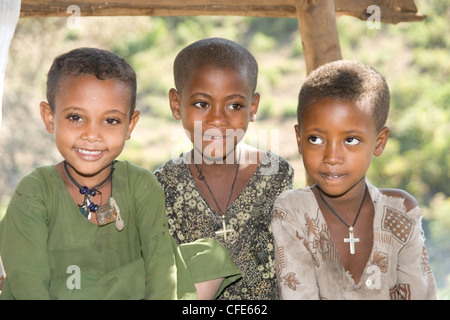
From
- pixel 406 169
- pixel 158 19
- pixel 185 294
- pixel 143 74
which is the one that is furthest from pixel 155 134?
pixel 185 294

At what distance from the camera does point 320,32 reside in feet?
11.9

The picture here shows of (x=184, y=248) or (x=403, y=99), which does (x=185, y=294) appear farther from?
(x=403, y=99)

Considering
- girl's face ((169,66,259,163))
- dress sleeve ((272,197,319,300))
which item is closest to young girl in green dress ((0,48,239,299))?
dress sleeve ((272,197,319,300))

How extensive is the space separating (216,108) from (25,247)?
1038 mm

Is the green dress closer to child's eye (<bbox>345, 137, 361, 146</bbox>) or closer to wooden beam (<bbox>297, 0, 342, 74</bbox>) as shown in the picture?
child's eye (<bbox>345, 137, 361, 146</bbox>)

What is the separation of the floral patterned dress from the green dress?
0.27 meters

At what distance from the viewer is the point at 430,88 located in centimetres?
983

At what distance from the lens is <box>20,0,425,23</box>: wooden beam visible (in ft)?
11.5

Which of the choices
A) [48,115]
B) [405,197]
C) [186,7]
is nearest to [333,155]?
[405,197]

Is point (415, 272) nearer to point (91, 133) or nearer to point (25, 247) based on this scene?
point (91, 133)

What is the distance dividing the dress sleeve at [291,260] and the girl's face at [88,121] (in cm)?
74

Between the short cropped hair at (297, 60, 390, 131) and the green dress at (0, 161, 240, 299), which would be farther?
the short cropped hair at (297, 60, 390, 131)

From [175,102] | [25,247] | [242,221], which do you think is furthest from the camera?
[175,102]
